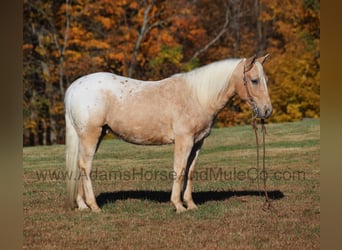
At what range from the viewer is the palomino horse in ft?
22.6

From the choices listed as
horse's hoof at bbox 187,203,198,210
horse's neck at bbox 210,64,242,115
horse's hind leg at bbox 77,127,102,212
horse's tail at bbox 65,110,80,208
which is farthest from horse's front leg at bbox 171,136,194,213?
horse's tail at bbox 65,110,80,208

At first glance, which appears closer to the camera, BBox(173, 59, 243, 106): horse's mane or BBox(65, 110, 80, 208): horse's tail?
BBox(173, 59, 243, 106): horse's mane

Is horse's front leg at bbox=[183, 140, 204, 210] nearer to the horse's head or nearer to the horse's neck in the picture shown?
the horse's neck

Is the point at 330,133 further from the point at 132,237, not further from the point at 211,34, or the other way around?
the point at 211,34

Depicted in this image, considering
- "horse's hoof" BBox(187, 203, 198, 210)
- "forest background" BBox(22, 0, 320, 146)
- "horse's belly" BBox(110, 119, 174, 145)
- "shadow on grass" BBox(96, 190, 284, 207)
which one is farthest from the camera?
"forest background" BBox(22, 0, 320, 146)

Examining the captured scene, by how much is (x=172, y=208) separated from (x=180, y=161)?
0.75m

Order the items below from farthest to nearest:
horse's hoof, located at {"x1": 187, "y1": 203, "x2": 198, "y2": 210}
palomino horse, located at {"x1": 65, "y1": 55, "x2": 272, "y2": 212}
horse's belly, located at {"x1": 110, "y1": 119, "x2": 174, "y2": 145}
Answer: horse's hoof, located at {"x1": 187, "y1": 203, "x2": 198, "y2": 210}
horse's belly, located at {"x1": 110, "y1": 119, "x2": 174, "y2": 145}
palomino horse, located at {"x1": 65, "y1": 55, "x2": 272, "y2": 212}

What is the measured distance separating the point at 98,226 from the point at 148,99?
175cm

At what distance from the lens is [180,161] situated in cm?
694

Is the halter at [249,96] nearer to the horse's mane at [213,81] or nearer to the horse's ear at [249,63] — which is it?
the horse's ear at [249,63]

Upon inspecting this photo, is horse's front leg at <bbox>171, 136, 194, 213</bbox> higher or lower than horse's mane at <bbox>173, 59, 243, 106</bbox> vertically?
lower

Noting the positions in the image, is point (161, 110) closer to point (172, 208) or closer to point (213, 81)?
point (213, 81)

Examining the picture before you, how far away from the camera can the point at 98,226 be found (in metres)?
6.42

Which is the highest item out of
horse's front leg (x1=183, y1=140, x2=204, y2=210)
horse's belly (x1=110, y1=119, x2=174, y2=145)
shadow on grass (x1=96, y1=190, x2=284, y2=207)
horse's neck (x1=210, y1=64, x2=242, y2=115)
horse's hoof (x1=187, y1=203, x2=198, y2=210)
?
horse's neck (x1=210, y1=64, x2=242, y2=115)
